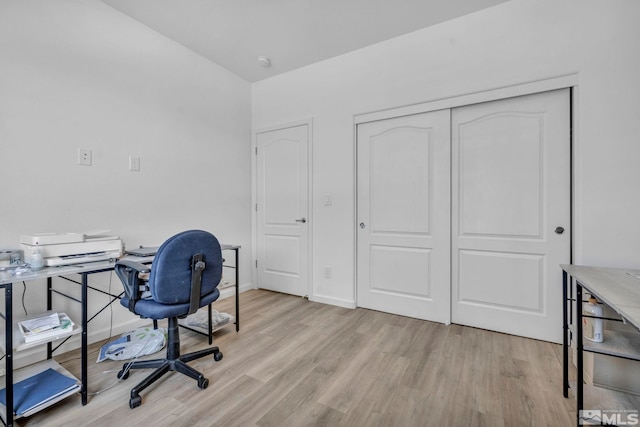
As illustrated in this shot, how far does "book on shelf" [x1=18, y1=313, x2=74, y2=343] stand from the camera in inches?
60.1

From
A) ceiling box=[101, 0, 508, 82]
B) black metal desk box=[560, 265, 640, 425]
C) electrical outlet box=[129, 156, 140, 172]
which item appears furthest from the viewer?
electrical outlet box=[129, 156, 140, 172]

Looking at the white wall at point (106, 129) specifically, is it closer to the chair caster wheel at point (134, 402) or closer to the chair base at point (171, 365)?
the chair base at point (171, 365)

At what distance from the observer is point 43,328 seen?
1579 millimetres

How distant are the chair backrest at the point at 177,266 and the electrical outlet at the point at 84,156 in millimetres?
1272

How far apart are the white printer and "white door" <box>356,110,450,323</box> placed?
2151 millimetres

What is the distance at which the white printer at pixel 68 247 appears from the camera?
64.8 inches

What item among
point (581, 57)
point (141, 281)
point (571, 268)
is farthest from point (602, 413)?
point (141, 281)

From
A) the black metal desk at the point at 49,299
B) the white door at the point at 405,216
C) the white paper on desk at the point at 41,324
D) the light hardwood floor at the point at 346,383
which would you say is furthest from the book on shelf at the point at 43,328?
the white door at the point at 405,216

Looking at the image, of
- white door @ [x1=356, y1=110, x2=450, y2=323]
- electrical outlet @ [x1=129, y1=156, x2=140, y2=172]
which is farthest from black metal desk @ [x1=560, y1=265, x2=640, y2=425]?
electrical outlet @ [x1=129, y1=156, x2=140, y2=172]

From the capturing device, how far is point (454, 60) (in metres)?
2.53

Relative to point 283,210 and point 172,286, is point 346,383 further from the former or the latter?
point 283,210

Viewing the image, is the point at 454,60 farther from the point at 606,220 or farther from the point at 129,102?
the point at 129,102

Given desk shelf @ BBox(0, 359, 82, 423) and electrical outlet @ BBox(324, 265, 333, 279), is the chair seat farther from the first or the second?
electrical outlet @ BBox(324, 265, 333, 279)

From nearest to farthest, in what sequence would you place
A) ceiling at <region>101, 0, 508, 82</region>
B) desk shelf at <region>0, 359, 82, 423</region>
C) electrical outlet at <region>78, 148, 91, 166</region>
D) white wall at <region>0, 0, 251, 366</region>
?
desk shelf at <region>0, 359, 82, 423</region> → white wall at <region>0, 0, 251, 366</region> → electrical outlet at <region>78, 148, 91, 166</region> → ceiling at <region>101, 0, 508, 82</region>
